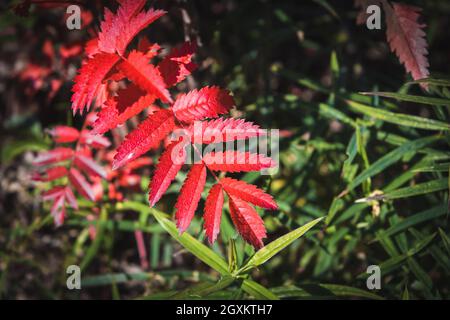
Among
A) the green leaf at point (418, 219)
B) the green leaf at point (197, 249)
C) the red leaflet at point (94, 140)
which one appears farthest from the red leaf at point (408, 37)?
the red leaflet at point (94, 140)

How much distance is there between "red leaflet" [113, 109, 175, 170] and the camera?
→ 70 centimetres

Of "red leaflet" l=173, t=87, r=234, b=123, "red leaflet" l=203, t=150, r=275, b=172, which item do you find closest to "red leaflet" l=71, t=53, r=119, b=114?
"red leaflet" l=173, t=87, r=234, b=123

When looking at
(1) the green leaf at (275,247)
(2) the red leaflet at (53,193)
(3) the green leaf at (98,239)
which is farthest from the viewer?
(3) the green leaf at (98,239)

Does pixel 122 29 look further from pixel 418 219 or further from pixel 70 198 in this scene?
pixel 418 219

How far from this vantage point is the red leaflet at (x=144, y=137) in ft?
2.28

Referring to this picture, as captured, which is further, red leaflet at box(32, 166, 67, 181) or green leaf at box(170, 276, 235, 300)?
red leaflet at box(32, 166, 67, 181)

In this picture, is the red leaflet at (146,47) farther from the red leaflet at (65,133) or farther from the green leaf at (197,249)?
the red leaflet at (65,133)

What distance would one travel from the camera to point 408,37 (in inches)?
33.4

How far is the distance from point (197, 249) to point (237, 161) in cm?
27

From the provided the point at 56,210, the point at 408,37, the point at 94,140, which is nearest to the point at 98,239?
the point at 56,210

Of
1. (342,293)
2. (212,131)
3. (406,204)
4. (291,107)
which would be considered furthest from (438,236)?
(212,131)

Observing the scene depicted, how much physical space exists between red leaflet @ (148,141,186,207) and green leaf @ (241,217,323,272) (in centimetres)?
26

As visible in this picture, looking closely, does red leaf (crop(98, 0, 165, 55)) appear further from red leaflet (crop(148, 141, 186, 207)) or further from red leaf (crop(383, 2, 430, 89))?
red leaf (crop(383, 2, 430, 89))
